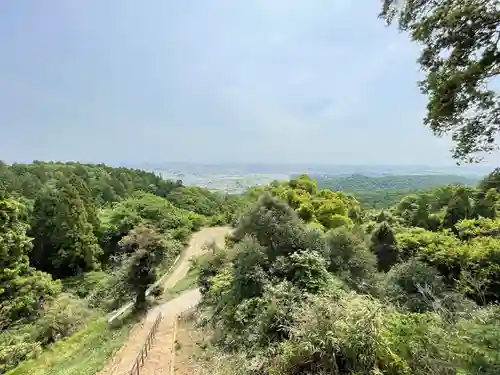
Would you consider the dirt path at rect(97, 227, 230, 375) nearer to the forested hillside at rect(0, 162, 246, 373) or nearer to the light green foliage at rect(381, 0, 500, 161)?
the forested hillside at rect(0, 162, 246, 373)

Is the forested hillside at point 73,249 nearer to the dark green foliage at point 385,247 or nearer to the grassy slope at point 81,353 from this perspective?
the grassy slope at point 81,353

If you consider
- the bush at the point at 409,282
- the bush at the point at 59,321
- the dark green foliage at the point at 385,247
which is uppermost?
the bush at the point at 409,282

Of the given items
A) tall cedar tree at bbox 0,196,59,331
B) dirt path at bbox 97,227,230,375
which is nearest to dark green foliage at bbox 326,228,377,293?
dirt path at bbox 97,227,230,375

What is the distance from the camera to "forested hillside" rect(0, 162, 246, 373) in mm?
12906

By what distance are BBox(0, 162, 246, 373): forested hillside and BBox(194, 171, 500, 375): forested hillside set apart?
3.37 metres

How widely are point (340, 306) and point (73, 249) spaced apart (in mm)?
25938

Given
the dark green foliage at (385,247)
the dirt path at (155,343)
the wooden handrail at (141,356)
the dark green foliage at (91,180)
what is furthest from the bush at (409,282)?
the dark green foliage at (91,180)

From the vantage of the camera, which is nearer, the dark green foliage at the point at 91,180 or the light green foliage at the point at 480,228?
the light green foliage at the point at 480,228

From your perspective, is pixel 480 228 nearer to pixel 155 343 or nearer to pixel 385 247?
pixel 385 247

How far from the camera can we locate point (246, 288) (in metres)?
7.88

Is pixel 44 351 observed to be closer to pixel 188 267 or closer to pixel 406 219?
pixel 188 267

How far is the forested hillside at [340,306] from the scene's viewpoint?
413 cm

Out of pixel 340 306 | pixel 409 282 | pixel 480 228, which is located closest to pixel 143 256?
pixel 409 282

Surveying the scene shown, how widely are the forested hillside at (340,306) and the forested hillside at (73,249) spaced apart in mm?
3374
